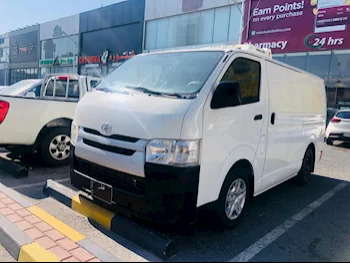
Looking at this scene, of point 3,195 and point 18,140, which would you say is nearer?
point 3,195

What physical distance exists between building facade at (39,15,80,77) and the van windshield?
Result: 35791 millimetres

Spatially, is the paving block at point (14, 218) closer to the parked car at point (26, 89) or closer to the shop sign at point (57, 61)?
the parked car at point (26, 89)

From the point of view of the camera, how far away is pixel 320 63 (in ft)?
59.6

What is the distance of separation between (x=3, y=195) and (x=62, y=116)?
6.32 feet

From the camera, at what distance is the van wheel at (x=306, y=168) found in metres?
5.37

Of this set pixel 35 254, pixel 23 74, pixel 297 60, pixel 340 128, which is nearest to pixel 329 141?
pixel 340 128

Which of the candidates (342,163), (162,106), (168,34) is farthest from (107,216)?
(168,34)

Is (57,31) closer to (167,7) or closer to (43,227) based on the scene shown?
(167,7)

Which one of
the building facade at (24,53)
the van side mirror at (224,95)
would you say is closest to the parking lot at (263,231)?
the van side mirror at (224,95)

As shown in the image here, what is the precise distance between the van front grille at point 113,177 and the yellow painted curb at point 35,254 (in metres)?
A: 0.83

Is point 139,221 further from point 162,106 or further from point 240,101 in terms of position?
point 240,101

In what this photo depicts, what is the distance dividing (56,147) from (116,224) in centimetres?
298

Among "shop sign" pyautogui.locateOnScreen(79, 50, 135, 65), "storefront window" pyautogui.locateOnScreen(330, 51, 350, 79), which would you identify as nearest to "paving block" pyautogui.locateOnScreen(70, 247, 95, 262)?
"storefront window" pyautogui.locateOnScreen(330, 51, 350, 79)

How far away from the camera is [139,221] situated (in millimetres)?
3318
